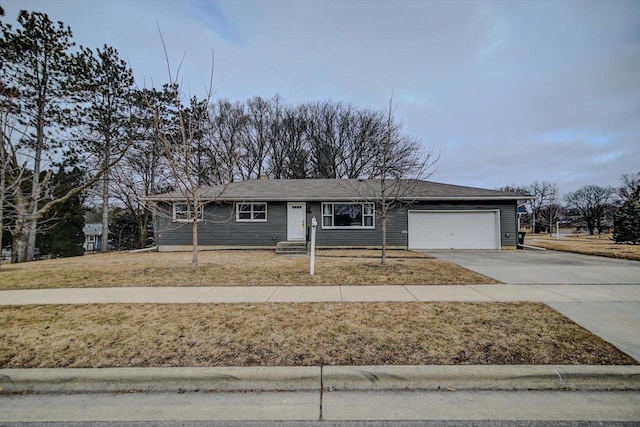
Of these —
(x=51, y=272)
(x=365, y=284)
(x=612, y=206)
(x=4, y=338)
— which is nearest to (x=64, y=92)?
(x=51, y=272)

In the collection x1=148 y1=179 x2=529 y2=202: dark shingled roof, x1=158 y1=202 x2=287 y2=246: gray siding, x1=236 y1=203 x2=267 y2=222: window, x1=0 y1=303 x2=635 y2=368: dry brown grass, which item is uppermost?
x1=148 y1=179 x2=529 y2=202: dark shingled roof

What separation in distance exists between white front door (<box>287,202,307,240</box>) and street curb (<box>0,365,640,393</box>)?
1253cm

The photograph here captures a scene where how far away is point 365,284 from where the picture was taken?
22.4ft

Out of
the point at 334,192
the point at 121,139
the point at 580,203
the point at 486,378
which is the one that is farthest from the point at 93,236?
the point at 580,203

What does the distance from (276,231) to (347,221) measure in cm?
375

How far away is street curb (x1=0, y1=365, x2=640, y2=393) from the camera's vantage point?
115 inches

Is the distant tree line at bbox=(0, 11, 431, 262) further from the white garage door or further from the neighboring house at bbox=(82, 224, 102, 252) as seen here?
the neighboring house at bbox=(82, 224, 102, 252)

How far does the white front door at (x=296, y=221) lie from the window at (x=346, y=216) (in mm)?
A: 1048

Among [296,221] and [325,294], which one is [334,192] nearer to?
[296,221]

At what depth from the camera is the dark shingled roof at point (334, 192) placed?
14953 millimetres

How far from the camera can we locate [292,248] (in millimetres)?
13734

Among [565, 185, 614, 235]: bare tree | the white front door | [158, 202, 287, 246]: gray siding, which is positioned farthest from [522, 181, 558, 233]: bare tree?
[158, 202, 287, 246]: gray siding

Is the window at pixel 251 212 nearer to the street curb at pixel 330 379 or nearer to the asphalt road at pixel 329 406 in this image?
the street curb at pixel 330 379

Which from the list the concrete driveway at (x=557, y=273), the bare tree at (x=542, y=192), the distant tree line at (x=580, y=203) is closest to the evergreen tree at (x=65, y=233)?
the concrete driveway at (x=557, y=273)
